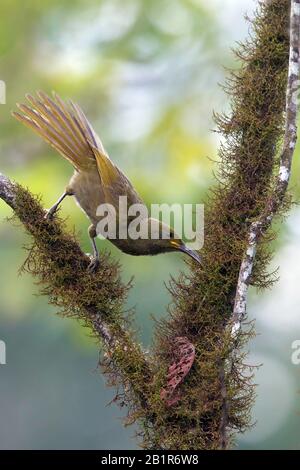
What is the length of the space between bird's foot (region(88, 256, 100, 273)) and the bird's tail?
1.00 metres

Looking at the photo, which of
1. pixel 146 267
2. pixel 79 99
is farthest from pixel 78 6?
pixel 146 267

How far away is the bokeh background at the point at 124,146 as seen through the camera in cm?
888

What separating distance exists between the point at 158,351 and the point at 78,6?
7.97 m

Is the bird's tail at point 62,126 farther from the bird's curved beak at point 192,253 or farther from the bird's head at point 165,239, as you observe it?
the bird's curved beak at point 192,253

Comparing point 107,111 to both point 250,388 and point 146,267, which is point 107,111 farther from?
point 250,388

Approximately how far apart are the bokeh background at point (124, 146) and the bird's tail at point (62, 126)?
2.97m

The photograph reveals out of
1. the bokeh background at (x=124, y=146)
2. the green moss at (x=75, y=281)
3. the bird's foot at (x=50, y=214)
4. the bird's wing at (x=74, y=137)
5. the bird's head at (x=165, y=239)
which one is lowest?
the green moss at (x=75, y=281)

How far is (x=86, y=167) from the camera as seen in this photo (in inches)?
194

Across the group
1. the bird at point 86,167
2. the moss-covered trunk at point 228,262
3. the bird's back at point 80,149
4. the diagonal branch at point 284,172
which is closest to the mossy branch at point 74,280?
the moss-covered trunk at point 228,262

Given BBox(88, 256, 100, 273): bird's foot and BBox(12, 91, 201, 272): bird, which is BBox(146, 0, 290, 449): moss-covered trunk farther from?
BBox(12, 91, 201, 272): bird

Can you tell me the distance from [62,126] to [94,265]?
107 centimetres

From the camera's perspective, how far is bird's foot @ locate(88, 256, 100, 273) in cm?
389

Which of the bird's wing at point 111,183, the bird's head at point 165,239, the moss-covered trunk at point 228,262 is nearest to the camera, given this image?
the moss-covered trunk at point 228,262

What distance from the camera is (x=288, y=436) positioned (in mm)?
12094
